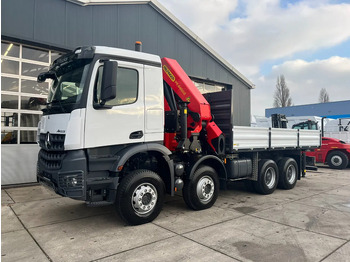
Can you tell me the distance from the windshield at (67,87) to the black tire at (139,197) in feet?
5.05

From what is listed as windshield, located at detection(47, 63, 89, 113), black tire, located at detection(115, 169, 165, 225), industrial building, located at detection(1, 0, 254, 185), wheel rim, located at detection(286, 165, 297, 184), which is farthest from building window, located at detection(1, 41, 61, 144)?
wheel rim, located at detection(286, 165, 297, 184)

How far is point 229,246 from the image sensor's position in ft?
13.2

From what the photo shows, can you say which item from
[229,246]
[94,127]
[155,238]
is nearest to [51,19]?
[94,127]

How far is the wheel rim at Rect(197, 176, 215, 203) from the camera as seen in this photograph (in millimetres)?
5756

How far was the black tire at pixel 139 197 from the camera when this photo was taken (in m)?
4.60

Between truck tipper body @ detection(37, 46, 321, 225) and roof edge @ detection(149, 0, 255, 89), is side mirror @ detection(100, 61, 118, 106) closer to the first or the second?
truck tipper body @ detection(37, 46, 321, 225)

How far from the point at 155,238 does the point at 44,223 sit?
2246mm

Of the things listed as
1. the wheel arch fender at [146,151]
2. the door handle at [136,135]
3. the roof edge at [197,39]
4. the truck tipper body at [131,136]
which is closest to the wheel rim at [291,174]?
the truck tipper body at [131,136]

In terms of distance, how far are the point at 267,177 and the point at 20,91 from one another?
7754 millimetres

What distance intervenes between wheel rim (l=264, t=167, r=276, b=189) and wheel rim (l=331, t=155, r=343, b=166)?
8043mm

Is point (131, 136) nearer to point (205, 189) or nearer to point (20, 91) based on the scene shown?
point (205, 189)

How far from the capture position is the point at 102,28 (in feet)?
31.3

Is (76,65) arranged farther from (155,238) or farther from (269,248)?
(269,248)

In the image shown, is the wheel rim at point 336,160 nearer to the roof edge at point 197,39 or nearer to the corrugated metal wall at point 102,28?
the roof edge at point 197,39
